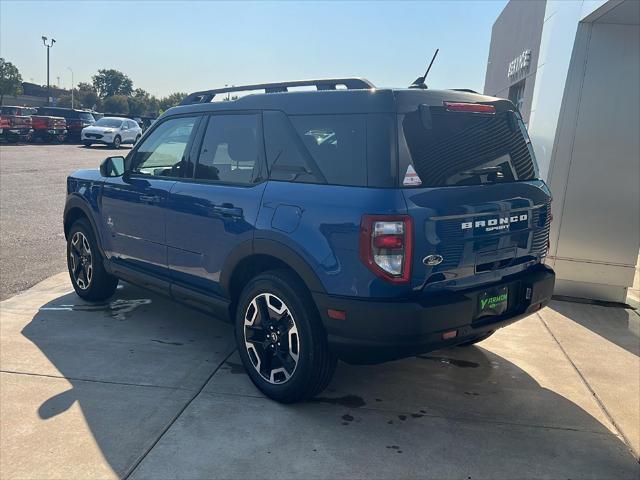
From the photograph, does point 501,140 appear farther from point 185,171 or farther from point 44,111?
point 44,111

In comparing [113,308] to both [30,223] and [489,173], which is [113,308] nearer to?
[489,173]

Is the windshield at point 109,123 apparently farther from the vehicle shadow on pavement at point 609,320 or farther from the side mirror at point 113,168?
the vehicle shadow on pavement at point 609,320

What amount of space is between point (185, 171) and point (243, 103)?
727mm

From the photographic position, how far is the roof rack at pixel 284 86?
3.32 metres

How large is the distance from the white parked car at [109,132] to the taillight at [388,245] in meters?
27.2

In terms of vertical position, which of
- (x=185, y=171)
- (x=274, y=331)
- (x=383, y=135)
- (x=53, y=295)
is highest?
(x=383, y=135)

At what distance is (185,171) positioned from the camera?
162 inches

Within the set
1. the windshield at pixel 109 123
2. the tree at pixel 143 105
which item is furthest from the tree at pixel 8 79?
the windshield at pixel 109 123

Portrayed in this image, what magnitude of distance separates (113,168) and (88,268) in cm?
110

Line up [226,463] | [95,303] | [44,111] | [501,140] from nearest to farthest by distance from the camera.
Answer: [226,463] → [501,140] → [95,303] → [44,111]

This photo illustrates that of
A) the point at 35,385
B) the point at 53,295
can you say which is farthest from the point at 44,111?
the point at 35,385

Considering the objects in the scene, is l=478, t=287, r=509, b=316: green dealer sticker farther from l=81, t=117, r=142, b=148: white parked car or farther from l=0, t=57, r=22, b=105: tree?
l=0, t=57, r=22, b=105: tree

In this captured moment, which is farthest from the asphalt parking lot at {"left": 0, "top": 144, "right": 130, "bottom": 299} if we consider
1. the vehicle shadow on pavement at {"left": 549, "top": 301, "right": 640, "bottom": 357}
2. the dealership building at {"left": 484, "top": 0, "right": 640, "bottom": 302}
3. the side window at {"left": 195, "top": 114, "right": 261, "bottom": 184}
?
the dealership building at {"left": 484, "top": 0, "right": 640, "bottom": 302}

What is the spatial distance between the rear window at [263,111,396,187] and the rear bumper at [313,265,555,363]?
25.5 inches
